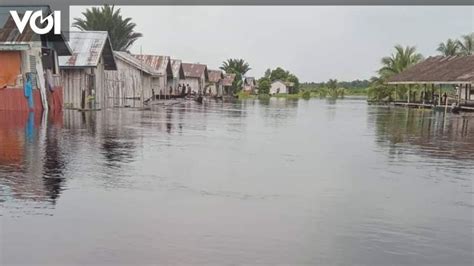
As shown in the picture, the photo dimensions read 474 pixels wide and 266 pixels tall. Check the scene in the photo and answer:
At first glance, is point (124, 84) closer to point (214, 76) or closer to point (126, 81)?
point (126, 81)

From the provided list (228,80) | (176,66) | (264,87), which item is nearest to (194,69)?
(176,66)

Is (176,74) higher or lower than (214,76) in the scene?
higher

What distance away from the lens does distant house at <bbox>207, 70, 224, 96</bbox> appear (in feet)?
259

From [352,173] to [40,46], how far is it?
17.8m

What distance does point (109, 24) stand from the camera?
64.0 metres

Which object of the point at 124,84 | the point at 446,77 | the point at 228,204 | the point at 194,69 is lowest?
the point at 228,204

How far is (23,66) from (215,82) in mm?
57119

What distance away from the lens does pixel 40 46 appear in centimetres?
2369

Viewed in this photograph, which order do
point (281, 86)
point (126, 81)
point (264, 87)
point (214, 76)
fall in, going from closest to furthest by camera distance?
point (126, 81) → point (214, 76) → point (264, 87) → point (281, 86)

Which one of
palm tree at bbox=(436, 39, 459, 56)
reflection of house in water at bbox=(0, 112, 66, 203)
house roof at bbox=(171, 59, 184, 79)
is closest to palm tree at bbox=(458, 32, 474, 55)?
palm tree at bbox=(436, 39, 459, 56)

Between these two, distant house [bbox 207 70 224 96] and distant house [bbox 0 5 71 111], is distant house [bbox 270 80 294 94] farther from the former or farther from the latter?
distant house [bbox 0 5 71 111]

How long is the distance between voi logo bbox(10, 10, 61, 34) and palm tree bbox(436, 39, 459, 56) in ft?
156

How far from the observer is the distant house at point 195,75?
69812mm

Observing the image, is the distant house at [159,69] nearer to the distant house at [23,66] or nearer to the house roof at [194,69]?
the house roof at [194,69]
